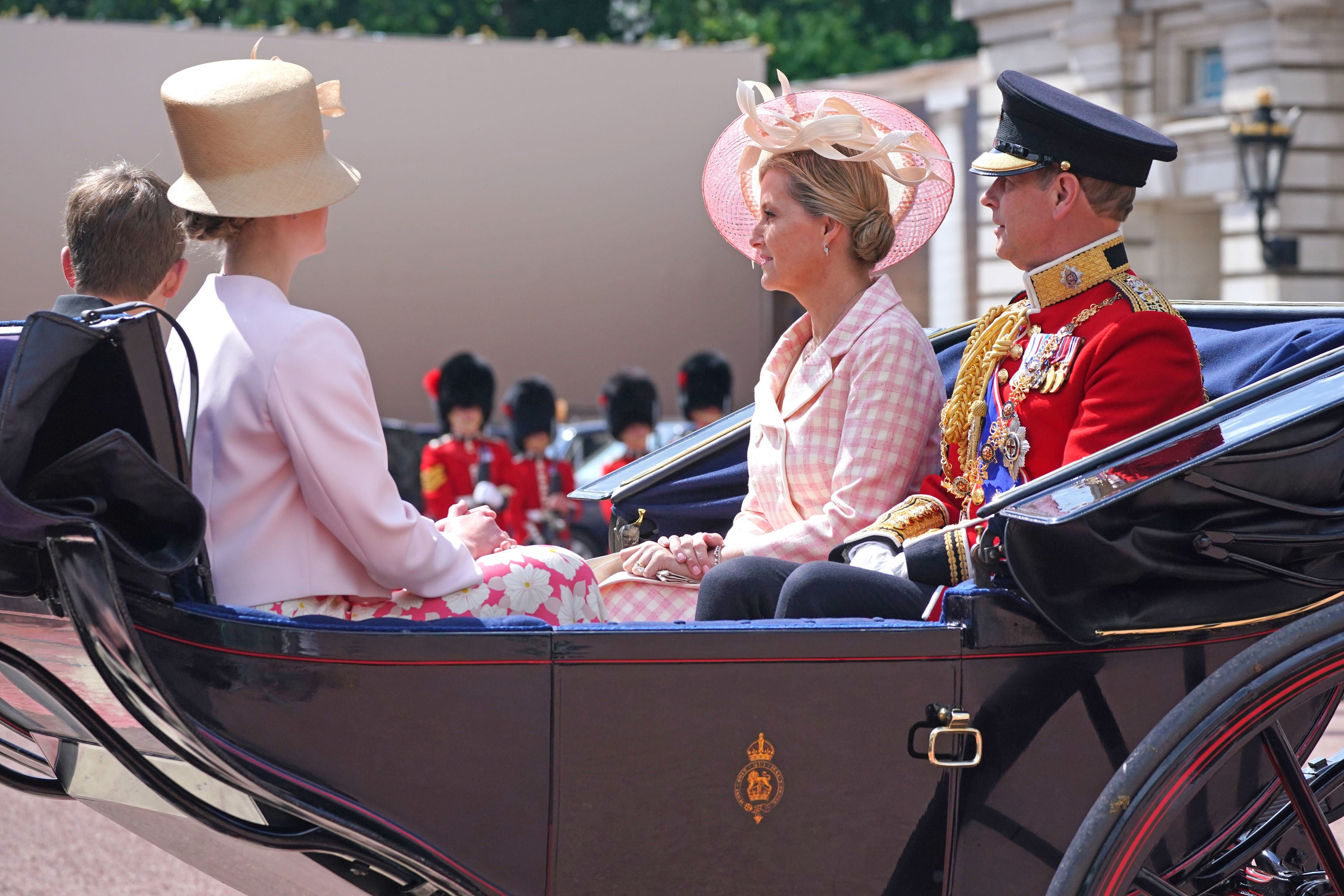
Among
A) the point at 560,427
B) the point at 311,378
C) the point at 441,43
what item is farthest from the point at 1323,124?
the point at 311,378

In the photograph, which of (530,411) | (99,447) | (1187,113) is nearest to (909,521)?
(99,447)

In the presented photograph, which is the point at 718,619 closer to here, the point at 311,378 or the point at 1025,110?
the point at 311,378

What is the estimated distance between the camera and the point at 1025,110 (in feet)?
8.06

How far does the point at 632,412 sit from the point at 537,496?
2.81ft

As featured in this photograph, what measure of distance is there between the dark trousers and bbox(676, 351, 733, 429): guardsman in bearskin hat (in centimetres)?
732

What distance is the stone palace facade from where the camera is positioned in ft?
39.3

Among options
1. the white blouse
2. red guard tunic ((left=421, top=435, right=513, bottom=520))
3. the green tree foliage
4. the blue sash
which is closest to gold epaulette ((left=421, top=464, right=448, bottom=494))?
red guard tunic ((left=421, top=435, right=513, bottom=520))

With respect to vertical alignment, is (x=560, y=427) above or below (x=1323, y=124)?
below

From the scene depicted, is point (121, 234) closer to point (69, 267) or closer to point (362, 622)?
point (69, 267)

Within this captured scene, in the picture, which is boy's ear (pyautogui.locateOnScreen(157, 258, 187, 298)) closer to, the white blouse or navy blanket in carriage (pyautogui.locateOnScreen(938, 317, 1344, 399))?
the white blouse

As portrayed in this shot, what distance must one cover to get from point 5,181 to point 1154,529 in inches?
507

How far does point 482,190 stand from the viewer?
48.0 feet

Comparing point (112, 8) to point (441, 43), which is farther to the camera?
point (112, 8)

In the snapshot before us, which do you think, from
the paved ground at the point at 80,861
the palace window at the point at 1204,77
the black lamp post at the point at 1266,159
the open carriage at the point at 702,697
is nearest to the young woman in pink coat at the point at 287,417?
the open carriage at the point at 702,697
